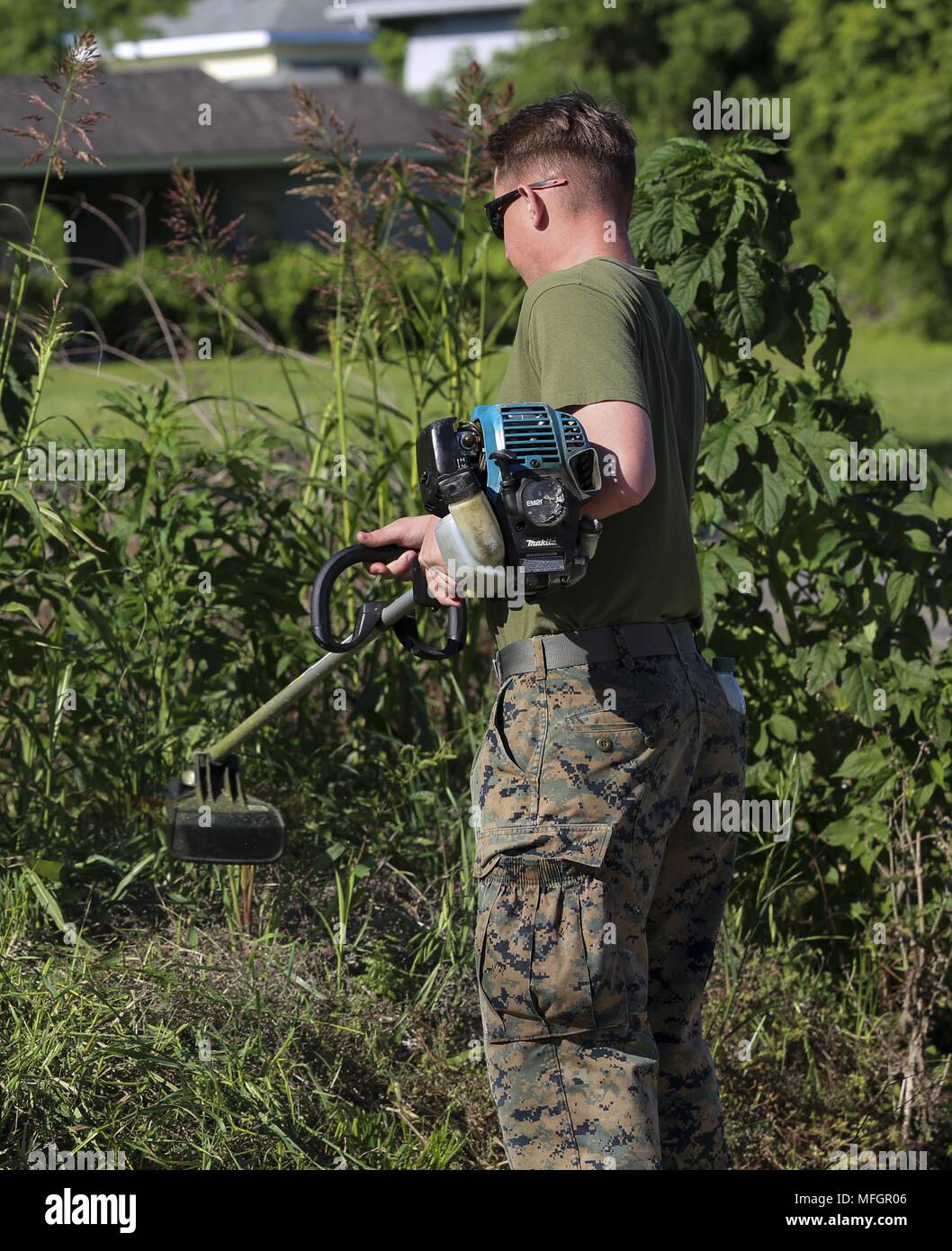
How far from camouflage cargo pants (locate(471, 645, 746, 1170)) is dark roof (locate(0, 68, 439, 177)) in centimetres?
2348

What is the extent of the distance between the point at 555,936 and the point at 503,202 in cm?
119

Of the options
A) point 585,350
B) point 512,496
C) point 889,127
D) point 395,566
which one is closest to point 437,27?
point 889,127

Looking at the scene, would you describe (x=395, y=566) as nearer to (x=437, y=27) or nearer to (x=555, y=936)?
(x=555, y=936)

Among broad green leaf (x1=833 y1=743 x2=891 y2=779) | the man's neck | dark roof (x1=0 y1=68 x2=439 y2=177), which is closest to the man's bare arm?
the man's neck

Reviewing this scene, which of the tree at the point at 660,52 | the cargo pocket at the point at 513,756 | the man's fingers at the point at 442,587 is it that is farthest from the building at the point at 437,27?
the man's fingers at the point at 442,587

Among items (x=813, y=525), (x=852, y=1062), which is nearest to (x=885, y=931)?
(x=852, y=1062)

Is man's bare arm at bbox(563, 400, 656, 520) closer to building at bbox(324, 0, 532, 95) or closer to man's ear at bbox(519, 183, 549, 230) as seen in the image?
man's ear at bbox(519, 183, 549, 230)

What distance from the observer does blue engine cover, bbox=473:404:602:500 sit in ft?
7.08

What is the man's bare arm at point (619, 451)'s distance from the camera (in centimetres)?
223

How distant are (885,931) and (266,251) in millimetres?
24481

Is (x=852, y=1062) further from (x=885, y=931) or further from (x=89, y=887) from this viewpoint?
(x=89, y=887)

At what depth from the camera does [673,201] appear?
3.61m
